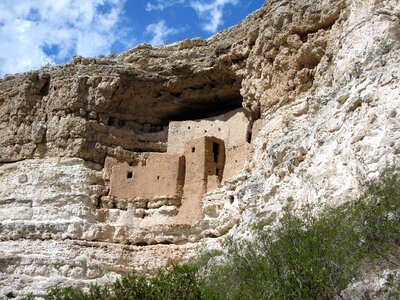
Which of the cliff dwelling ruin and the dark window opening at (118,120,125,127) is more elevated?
the dark window opening at (118,120,125,127)

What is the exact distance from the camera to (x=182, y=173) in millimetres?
23062

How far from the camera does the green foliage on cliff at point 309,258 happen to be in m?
10.2

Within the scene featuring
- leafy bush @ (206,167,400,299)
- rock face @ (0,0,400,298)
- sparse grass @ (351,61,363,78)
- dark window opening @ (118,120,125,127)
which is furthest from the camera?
dark window opening @ (118,120,125,127)

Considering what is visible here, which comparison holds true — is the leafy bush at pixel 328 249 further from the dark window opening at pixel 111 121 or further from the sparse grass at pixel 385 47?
the dark window opening at pixel 111 121

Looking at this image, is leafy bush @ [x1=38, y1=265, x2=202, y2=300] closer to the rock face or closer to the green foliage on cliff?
the green foliage on cliff

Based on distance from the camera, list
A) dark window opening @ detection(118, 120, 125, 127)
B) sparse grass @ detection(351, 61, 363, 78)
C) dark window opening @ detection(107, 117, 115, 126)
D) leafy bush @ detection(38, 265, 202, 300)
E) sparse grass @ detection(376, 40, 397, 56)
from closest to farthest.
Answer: leafy bush @ detection(38, 265, 202, 300) < sparse grass @ detection(376, 40, 397, 56) < sparse grass @ detection(351, 61, 363, 78) < dark window opening @ detection(107, 117, 115, 126) < dark window opening @ detection(118, 120, 125, 127)

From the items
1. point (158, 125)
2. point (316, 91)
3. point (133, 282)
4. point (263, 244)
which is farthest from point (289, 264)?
point (158, 125)

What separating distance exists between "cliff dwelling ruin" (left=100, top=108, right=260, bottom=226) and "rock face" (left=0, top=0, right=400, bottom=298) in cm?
11

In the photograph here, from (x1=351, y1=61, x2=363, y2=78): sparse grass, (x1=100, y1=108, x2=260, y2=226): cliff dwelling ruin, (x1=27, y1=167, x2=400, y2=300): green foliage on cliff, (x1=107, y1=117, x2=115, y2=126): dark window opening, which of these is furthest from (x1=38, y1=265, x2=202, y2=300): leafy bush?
(x1=107, y1=117, x2=115, y2=126): dark window opening

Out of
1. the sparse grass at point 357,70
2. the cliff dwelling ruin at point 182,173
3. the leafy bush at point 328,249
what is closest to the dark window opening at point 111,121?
the cliff dwelling ruin at point 182,173

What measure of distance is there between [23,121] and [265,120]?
9.98 metres

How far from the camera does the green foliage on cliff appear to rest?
33.6 ft

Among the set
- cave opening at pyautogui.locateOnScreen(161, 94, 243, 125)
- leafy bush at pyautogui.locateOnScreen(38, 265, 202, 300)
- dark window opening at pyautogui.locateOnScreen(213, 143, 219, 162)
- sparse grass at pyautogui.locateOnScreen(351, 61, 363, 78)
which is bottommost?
leafy bush at pyautogui.locateOnScreen(38, 265, 202, 300)

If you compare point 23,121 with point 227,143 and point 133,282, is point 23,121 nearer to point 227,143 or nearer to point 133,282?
point 227,143
